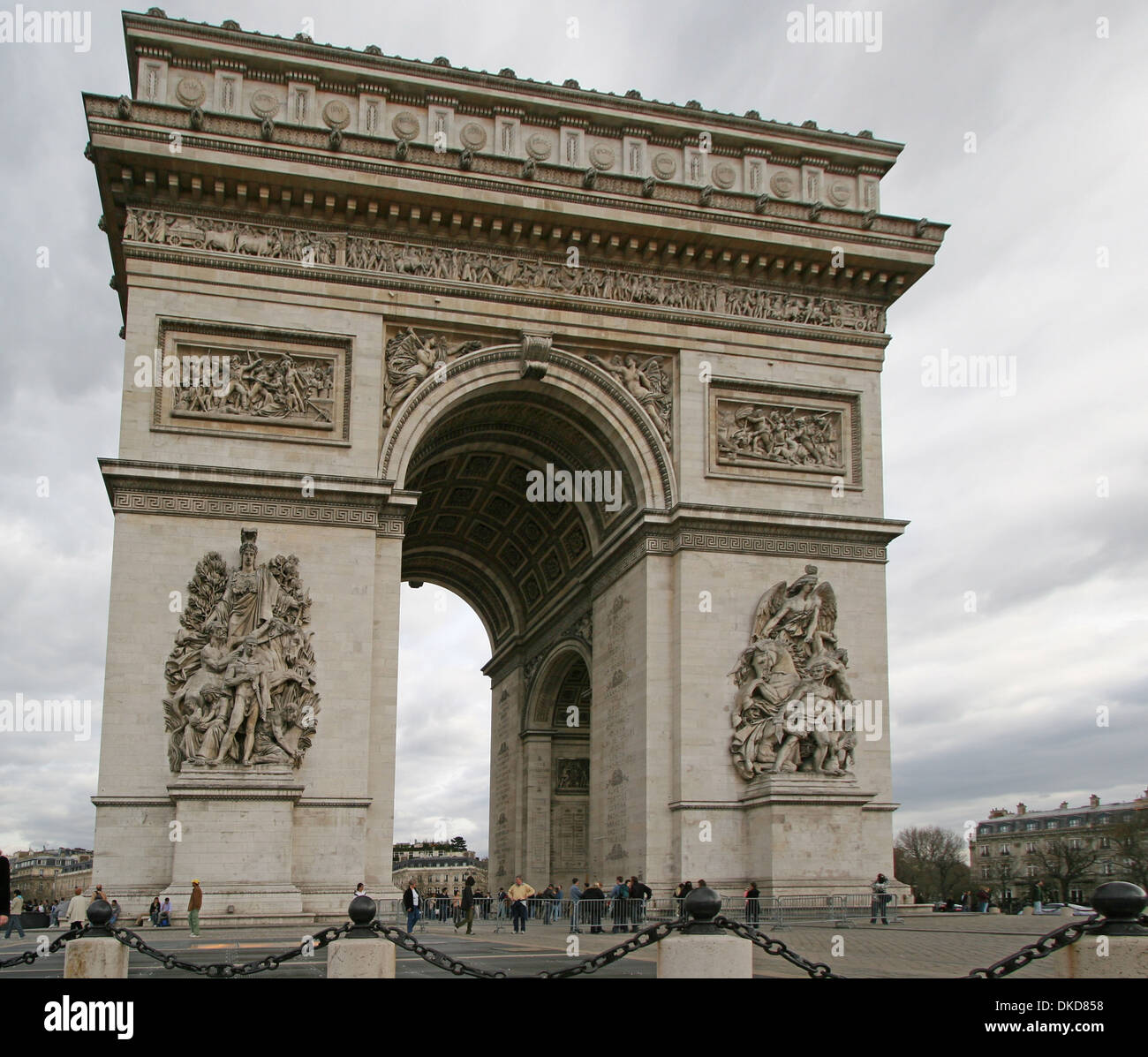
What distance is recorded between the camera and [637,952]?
18688 millimetres

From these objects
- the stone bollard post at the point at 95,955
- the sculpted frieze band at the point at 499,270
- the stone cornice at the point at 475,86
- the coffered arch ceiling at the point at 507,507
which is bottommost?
the stone bollard post at the point at 95,955

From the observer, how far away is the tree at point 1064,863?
268 ft

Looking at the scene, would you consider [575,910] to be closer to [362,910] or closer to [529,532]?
[529,532]

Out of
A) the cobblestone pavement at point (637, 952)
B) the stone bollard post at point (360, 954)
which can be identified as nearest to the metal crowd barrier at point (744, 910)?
the cobblestone pavement at point (637, 952)

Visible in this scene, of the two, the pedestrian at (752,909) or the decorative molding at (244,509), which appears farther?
the decorative molding at (244,509)

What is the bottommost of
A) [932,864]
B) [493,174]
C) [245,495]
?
[932,864]

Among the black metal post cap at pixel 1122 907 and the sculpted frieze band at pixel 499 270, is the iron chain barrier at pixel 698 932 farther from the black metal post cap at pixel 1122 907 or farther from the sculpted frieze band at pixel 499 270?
the sculpted frieze band at pixel 499 270

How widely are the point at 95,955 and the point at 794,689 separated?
18925mm

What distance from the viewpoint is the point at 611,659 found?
29250 mm

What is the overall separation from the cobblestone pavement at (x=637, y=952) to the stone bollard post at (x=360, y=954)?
2.06 m

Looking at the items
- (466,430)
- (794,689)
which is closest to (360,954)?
(794,689)

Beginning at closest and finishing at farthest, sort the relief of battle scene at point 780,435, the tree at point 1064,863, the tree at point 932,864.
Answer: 1. the relief of battle scene at point 780,435
2. the tree at point 1064,863
3. the tree at point 932,864

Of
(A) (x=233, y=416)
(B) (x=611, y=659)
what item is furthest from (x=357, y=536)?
(B) (x=611, y=659)

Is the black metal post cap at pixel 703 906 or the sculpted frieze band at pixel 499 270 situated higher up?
the sculpted frieze band at pixel 499 270
